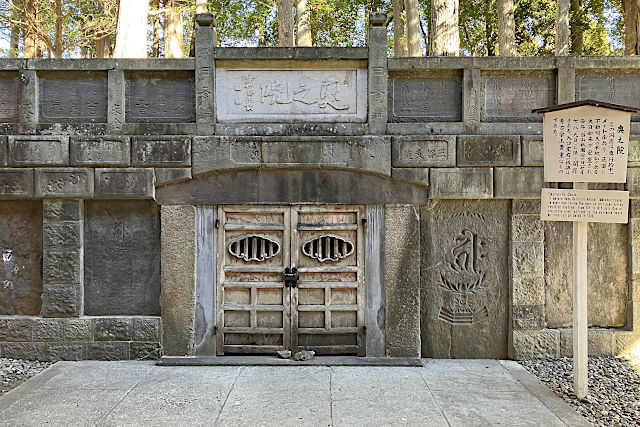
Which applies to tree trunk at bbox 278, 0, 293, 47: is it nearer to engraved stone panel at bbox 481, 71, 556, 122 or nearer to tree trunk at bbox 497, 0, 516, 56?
tree trunk at bbox 497, 0, 516, 56

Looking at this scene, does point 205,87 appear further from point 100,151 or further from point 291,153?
point 100,151

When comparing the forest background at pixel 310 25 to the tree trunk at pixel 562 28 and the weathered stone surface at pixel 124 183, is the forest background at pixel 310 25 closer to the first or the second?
the tree trunk at pixel 562 28

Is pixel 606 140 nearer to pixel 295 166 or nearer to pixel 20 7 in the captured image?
pixel 295 166

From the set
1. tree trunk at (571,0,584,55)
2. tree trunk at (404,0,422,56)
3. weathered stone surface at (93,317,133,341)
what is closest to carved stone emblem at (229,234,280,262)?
weathered stone surface at (93,317,133,341)

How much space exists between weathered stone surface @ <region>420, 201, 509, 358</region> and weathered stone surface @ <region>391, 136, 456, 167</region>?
1.69ft

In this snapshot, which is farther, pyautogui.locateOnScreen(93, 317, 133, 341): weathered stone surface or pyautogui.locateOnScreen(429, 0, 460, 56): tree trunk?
pyautogui.locateOnScreen(429, 0, 460, 56): tree trunk

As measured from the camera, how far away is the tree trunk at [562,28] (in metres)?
11.1

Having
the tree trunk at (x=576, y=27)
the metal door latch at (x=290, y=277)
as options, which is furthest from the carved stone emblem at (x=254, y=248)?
the tree trunk at (x=576, y=27)

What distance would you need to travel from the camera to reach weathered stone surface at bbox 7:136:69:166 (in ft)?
16.5

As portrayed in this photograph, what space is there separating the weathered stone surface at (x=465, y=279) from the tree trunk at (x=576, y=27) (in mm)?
11405

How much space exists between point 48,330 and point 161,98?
2.95m

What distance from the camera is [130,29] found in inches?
334

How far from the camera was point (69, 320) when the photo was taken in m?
5.08

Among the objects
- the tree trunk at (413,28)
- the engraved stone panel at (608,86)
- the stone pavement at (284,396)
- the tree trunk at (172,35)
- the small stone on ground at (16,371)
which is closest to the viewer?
the stone pavement at (284,396)
